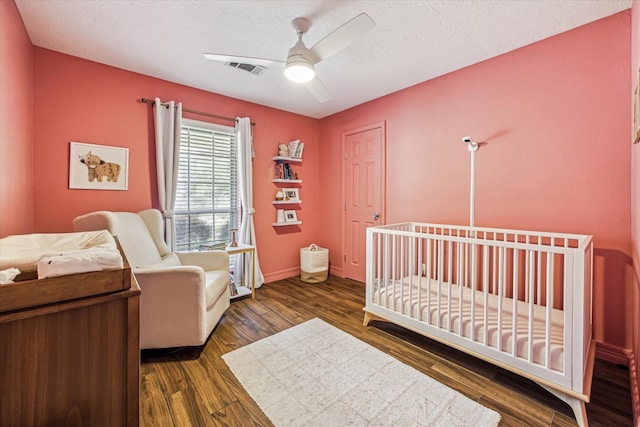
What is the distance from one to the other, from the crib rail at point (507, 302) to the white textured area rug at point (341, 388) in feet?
1.22

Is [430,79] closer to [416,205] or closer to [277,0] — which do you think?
[416,205]

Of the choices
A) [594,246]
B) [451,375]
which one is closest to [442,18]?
[594,246]

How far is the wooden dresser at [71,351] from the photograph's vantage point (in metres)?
0.69

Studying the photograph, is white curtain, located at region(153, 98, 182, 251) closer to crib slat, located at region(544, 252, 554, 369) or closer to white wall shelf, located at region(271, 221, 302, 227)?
white wall shelf, located at region(271, 221, 302, 227)

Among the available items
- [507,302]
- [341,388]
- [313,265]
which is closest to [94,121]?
[313,265]

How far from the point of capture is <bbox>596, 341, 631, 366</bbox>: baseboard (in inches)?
72.5

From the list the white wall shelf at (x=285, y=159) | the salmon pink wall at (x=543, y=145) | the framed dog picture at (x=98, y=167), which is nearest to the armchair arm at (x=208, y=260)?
the framed dog picture at (x=98, y=167)

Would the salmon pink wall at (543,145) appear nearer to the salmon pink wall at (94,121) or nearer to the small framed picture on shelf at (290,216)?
the small framed picture on shelf at (290,216)

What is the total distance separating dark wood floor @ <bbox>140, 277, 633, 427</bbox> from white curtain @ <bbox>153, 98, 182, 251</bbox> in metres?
1.15

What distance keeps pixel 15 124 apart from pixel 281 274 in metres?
2.89

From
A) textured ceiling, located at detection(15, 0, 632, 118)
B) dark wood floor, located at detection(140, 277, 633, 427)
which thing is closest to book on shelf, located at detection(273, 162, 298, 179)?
textured ceiling, located at detection(15, 0, 632, 118)

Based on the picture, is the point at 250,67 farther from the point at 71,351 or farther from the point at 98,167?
the point at 71,351

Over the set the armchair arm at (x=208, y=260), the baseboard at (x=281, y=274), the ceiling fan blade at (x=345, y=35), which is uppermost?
the ceiling fan blade at (x=345, y=35)

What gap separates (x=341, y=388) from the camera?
163 cm
